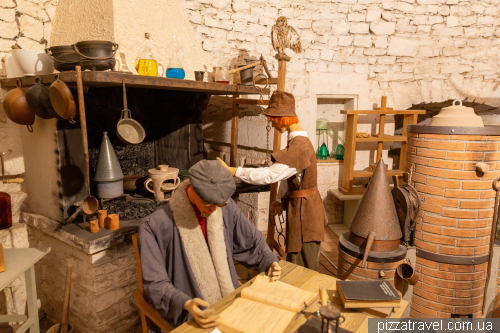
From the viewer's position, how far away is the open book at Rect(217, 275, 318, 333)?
4.76ft

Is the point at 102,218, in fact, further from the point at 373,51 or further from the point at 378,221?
the point at 373,51

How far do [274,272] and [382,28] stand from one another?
15.0 feet

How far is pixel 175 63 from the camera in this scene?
122 inches

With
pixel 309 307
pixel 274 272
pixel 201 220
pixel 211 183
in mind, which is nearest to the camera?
pixel 309 307

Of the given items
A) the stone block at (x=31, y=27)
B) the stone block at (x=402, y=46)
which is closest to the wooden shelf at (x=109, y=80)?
the stone block at (x=31, y=27)

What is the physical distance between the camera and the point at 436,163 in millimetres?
2824

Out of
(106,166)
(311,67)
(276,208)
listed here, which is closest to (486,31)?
(311,67)

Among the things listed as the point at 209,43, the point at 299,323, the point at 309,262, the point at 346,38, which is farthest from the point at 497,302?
the point at 209,43

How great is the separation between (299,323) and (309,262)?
1.48 meters

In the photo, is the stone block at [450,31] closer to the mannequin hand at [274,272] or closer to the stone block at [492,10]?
the stone block at [492,10]

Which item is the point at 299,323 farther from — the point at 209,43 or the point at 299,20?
the point at 299,20

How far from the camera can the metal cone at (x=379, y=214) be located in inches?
103

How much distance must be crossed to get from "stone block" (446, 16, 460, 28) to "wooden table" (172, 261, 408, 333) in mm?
4916

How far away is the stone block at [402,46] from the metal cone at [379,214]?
3256 millimetres
